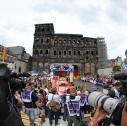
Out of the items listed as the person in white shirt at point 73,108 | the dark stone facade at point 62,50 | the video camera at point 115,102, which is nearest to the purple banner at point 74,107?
the person in white shirt at point 73,108

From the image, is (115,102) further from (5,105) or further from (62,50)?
(62,50)

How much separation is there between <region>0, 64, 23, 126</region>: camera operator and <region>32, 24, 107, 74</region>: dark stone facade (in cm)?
10342

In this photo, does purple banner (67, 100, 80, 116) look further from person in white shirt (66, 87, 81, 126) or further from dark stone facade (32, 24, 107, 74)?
dark stone facade (32, 24, 107, 74)

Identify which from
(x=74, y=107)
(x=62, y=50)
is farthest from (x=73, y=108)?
(x=62, y=50)

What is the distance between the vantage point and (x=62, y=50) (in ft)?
367

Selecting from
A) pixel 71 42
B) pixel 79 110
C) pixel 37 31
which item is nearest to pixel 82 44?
pixel 71 42

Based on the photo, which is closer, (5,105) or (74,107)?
(5,105)

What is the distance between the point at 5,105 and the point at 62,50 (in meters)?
108

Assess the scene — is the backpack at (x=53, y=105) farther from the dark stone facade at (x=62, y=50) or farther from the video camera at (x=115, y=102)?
the dark stone facade at (x=62, y=50)

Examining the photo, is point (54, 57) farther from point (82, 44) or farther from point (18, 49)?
point (18, 49)

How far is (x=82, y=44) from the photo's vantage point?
11338cm

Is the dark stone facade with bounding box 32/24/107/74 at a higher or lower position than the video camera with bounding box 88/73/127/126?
higher

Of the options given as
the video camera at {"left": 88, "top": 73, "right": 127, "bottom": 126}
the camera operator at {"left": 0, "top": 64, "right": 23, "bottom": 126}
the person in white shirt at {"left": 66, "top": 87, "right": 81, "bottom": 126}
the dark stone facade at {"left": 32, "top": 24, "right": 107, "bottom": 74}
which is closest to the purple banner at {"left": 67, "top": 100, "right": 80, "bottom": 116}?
the person in white shirt at {"left": 66, "top": 87, "right": 81, "bottom": 126}

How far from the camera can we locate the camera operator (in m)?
4.14
